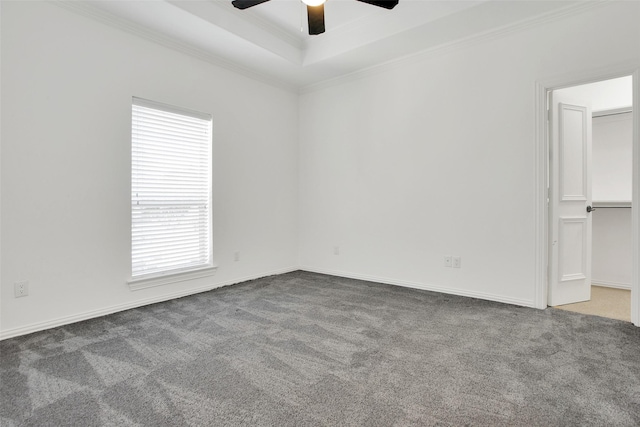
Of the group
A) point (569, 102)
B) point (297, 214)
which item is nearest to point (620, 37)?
point (569, 102)

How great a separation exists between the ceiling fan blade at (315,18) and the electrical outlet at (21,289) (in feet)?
9.88

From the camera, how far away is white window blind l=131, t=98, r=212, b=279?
3.37 m

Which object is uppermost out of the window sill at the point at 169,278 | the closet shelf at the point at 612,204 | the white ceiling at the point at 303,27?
the white ceiling at the point at 303,27

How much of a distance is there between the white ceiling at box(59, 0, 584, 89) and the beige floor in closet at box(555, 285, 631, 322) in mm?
2760

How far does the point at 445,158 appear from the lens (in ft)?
12.4

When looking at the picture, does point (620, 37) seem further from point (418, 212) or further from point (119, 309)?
point (119, 309)

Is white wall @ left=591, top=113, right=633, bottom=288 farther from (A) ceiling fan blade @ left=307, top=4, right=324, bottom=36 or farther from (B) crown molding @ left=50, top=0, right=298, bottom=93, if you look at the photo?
(B) crown molding @ left=50, top=0, right=298, bottom=93

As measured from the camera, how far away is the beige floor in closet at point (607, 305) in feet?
10.2

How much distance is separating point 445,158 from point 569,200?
1.26 m

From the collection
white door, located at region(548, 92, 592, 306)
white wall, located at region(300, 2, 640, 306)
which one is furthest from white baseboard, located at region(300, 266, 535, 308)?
white door, located at region(548, 92, 592, 306)

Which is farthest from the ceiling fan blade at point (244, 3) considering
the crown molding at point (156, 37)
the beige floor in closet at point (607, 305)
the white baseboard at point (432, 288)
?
the beige floor in closet at point (607, 305)

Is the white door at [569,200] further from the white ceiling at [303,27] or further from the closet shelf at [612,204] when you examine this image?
the white ceiling at [303,27]

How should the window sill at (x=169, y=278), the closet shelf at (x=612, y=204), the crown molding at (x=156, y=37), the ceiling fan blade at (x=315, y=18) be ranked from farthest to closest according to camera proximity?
the closet shelf at (x=612, y=204), the window sill at (x=169, y=278), the crown molding at (x=156, y=37), the ceiling fan blade at (x=315, y=18)

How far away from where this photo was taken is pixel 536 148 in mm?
3219
